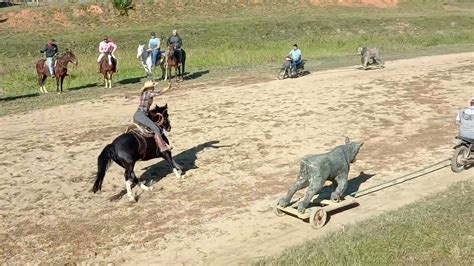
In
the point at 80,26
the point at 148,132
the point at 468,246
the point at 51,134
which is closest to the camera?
the point at 468,246

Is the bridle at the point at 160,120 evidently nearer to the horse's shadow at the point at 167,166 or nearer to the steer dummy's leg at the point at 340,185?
the horse's shadow at the point at 167,166

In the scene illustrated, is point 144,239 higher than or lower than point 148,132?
lower

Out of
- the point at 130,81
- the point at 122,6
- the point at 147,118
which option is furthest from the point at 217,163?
the point at 122,6

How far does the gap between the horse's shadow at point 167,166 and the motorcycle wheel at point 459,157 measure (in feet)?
18.9

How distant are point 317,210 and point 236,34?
35385mm

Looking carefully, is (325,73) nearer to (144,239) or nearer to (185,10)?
(144,239)

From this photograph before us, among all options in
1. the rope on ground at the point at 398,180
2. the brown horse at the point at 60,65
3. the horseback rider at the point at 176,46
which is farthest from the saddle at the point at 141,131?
the horseback rider at the point at 176,46

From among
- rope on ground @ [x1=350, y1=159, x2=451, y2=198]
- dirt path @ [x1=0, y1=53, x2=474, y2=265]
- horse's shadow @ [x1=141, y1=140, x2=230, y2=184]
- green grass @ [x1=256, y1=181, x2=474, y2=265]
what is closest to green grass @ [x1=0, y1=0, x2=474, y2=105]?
dirt path @ [x1=0, y1=53, x2=474, y2=265]

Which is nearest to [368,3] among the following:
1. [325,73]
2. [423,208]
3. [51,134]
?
[325,73]

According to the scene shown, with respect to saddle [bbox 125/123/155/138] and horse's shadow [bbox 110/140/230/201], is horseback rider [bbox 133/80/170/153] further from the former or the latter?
horse's shadow [bbox 110/140/230/201]

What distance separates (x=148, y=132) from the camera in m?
11.3

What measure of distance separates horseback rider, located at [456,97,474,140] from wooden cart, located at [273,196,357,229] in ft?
11.3

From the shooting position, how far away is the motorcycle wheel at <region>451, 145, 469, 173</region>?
1158cm

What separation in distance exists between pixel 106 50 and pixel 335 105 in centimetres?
1130
